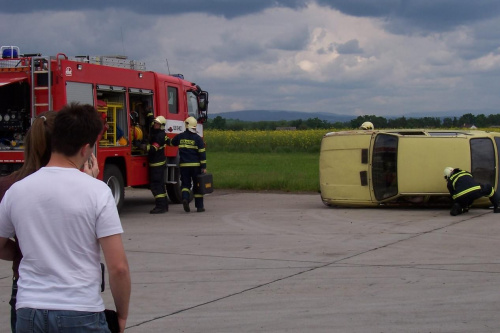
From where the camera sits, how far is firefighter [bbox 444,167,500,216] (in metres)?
14.0

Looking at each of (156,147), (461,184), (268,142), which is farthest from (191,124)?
(268,142)

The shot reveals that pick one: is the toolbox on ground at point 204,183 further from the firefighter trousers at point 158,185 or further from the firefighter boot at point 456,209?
the firefighter boot at point 456,209

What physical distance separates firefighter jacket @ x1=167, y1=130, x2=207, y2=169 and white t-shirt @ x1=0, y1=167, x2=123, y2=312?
38.6 ft

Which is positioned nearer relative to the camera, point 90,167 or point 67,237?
point 67,237

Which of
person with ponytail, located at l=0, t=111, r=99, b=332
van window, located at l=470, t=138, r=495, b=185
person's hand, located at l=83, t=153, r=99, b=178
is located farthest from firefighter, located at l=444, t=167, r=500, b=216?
person with ponytail, located at l=0, t=111, r=99, b=332

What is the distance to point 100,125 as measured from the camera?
3.34 meters

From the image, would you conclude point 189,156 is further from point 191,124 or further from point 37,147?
point 37,147

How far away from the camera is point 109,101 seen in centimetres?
1464

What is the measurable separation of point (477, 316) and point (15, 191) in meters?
4.70

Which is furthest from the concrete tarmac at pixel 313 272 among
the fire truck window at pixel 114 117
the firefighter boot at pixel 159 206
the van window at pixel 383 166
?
the fire truck window at pixel 114 117

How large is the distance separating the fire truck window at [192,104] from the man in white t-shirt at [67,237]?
46.2ft

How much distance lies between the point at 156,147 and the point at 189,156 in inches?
27.1

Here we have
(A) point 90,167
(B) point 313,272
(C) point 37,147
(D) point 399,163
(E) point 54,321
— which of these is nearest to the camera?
(E) point 54,321

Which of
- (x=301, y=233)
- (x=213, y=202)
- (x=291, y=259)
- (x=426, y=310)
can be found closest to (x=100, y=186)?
(x=426, y=310)
